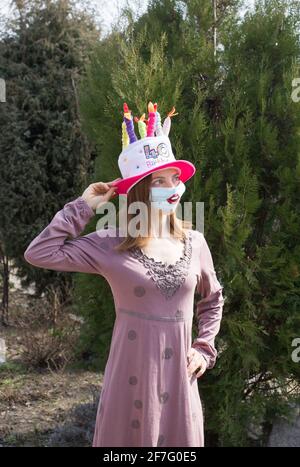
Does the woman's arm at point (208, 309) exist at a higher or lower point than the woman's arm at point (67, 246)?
lower

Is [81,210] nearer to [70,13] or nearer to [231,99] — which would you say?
[231,99]

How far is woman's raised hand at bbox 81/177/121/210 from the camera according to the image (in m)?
2.31

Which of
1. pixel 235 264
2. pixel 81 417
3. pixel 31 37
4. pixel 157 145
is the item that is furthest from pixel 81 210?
pixel 31 37

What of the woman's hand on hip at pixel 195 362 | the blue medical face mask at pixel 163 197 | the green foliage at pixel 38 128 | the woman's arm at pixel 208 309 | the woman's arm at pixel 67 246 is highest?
the green foliage at pixel 38 128

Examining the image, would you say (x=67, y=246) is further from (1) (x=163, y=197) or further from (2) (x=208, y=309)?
(2) (x=208, y=309)

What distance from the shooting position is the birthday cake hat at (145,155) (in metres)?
2.29

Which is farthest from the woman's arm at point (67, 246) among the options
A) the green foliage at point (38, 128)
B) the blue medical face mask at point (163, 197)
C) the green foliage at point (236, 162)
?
the green foliage at point (38, 128)

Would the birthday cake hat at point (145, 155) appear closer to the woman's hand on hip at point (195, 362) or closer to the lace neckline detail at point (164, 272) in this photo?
the lace neckline detail at point (164, 272)

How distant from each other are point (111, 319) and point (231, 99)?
159 cm

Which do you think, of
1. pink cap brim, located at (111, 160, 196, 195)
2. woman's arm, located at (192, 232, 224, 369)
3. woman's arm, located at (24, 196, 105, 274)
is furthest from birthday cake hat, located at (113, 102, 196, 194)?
woman's arm, located at (192, 232, 224, 369)

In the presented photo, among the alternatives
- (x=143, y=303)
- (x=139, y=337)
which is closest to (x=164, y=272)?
(x=143, y=303)

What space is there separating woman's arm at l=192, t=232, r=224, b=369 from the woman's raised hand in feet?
1.57

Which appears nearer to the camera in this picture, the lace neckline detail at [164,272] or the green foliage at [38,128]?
the lace neckline detail at [164,272]

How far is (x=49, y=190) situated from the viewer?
6125mm
